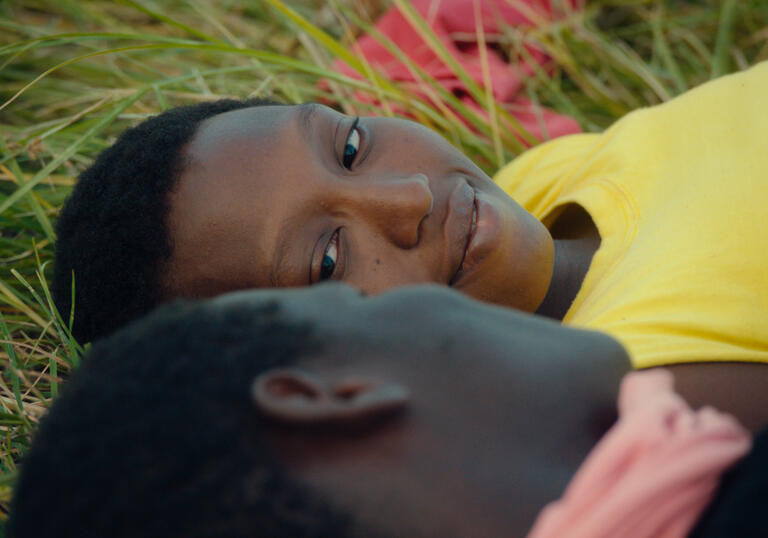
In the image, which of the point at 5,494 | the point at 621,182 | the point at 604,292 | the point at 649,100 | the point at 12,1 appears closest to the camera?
the point at 5,494

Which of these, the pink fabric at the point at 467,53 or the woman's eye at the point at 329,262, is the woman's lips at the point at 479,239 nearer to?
the woman's eye at the point at 329,262

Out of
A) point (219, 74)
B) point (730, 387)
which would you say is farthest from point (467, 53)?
point (730, 387)

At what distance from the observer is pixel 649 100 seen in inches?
82.5

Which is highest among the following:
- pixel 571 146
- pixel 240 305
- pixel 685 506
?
pixel 240 305

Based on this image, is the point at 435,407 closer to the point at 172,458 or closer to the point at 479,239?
the point at 172,458

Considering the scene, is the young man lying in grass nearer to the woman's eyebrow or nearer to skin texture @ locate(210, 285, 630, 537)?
skin texture @ locate(210, 285, 630, 537)

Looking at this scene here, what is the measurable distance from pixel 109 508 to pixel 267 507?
0.12 meters

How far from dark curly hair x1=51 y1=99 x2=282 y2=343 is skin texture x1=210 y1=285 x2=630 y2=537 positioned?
1.89 feet

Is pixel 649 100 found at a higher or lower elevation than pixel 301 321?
lower

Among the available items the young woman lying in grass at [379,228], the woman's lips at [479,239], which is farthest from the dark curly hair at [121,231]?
the woman's lips at [479,239]

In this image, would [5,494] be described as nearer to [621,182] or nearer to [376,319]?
[376,319]

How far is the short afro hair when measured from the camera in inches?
23.6

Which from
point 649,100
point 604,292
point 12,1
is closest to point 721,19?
point 649,100

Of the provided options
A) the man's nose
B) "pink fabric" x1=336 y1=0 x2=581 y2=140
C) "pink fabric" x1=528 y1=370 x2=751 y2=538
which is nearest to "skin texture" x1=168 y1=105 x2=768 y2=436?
the man's nose
